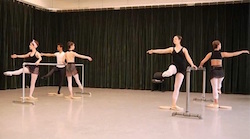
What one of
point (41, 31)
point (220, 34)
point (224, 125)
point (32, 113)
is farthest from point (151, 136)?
point (41, 31)

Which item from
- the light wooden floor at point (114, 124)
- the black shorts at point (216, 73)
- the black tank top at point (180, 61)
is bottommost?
the light wooden floor at point (114, 124)

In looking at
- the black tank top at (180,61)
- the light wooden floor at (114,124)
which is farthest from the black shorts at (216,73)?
the black tank top at (180,61)

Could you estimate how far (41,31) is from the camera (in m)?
11.9

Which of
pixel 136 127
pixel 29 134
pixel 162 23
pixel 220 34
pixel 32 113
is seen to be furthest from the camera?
pixel 162 23

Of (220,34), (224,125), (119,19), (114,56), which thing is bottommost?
(224,125)

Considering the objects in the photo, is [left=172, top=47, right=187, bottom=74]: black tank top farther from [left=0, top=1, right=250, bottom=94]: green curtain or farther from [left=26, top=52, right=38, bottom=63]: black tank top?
[left=0, top=1, right=250, bottom=94]: green curtain

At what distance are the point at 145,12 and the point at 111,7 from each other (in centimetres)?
141

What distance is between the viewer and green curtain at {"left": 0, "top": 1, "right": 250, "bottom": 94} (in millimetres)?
10062

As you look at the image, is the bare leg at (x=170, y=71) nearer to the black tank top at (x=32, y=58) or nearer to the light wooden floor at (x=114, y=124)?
the light wooden floor at (x=114, y=124)

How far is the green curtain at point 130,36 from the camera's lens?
33.0 feet

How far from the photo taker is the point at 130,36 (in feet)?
37.5

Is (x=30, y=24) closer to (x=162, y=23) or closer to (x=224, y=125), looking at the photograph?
(x=162, y=23)

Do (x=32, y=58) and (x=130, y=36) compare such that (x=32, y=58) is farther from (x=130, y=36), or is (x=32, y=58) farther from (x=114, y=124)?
(x=130, y=36)

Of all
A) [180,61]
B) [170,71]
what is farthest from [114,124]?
[180,61]
